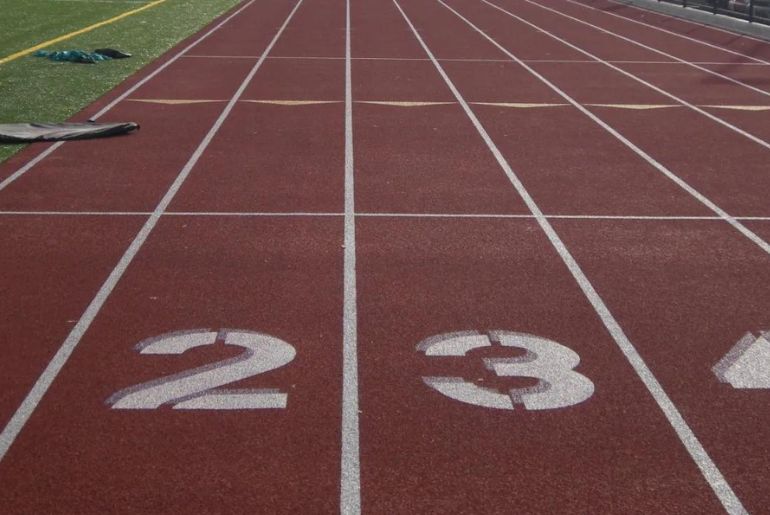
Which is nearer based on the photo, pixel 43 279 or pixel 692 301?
pixel 692 301

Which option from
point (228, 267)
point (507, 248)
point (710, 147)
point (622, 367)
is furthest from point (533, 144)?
point (622, 367)

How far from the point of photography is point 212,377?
5676 mm

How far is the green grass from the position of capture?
1365cm

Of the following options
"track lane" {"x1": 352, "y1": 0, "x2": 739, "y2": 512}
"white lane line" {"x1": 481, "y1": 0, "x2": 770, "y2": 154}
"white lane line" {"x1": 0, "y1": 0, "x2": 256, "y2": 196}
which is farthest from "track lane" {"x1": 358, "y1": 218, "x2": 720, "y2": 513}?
"white lane line" {"x1": 481, "y1": 0, "x2": 770, "y2": 154}

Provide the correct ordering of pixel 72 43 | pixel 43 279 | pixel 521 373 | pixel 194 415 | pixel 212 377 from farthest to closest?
pixel 72 43 < pixel 43 279 < pixel 521 373 < pixel 212 377 < pixel 194 415

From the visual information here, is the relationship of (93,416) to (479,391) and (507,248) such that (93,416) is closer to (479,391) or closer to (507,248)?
(479,391)

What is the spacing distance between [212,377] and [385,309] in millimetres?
1446

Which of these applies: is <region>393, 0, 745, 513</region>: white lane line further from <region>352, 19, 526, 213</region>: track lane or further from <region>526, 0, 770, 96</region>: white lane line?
<region>526, 0, 770, 96</region>: white lane line

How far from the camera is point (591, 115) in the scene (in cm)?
1360

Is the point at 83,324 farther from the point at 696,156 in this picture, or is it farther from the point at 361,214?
the point at 696,156

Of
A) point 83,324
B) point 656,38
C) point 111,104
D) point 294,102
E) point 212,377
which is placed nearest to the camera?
point 212,377

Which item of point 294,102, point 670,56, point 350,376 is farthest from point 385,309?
point 670,56

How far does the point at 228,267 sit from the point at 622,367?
9.67 feet

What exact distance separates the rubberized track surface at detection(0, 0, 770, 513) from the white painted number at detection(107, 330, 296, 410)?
0.02 m
